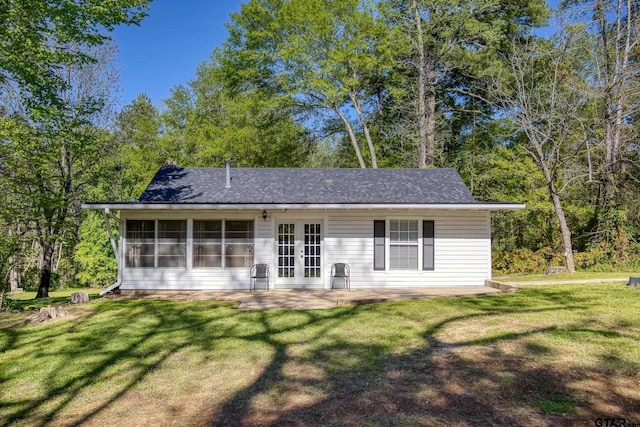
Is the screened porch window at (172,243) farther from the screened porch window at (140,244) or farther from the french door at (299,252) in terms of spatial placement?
the french door at (299,252)

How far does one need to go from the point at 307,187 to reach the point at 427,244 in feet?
12.8

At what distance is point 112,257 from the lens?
64.7 feet

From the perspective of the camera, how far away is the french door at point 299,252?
1176cm

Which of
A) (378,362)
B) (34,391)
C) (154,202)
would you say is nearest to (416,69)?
(154,202)

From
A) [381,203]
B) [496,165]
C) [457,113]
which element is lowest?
[381,203]

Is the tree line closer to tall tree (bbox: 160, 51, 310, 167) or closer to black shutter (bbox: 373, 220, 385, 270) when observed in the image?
tall tree (bbox: 160, 51, 310, 167)

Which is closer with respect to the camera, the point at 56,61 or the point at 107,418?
the point at 107,418

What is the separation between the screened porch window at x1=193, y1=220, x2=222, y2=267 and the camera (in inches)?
458

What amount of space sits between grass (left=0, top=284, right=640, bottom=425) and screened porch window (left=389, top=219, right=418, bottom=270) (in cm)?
350

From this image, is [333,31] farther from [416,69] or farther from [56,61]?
[56,61]

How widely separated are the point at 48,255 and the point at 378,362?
1506 centimetres

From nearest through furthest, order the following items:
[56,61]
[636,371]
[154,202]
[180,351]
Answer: [636,371]
[180,351]
[56,61]
[154,202]

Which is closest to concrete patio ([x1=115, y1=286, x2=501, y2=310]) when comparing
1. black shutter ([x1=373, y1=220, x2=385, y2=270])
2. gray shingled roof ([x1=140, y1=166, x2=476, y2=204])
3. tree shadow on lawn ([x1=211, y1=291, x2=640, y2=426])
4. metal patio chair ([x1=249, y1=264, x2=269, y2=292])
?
metal patio chair ([x1=249, y1=264, x2=269, y2=292])

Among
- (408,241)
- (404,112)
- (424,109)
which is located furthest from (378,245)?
(404,112)
